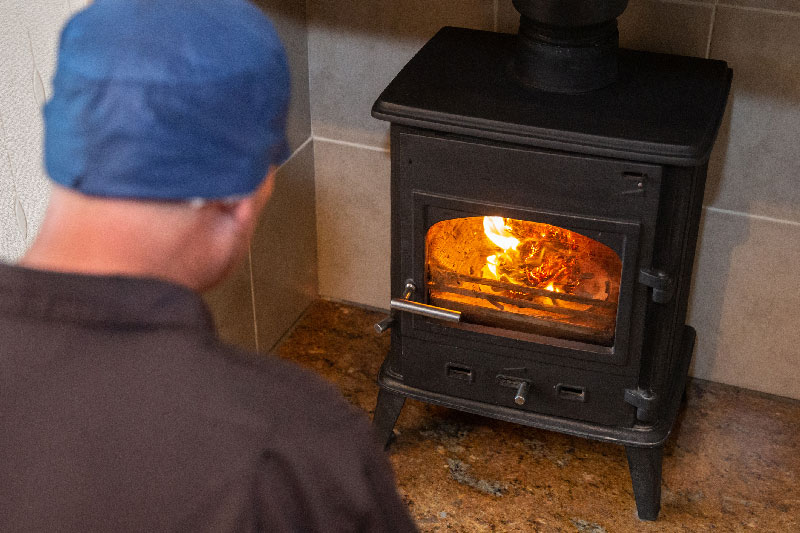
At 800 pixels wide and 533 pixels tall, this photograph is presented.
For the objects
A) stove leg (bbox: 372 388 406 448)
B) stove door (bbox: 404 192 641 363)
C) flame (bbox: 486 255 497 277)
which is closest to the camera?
stove door (bbox: 404 192 641 363)

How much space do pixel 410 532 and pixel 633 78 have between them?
1.11 meters

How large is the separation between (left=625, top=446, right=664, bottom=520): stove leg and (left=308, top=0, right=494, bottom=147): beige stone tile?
886 millimetres

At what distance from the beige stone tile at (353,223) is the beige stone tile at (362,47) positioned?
6 cm

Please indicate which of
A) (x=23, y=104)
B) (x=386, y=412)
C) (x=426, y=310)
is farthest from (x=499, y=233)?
(x=23, y=104)

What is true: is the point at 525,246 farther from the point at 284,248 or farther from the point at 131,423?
the point at 131,423

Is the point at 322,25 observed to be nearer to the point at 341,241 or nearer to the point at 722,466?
the point at 341,241

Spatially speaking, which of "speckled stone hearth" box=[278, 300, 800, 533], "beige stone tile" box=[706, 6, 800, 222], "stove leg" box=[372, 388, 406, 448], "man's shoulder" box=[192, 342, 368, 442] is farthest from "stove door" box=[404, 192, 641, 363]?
"man's shoulder" box=[192, 342, 368, 442]

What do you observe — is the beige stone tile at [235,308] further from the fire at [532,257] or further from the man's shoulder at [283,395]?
the man's shoulder at [283,395]

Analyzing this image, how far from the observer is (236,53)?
31.8 inches

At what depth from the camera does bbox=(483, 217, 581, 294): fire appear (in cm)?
180

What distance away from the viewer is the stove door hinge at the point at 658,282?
1.66 metres

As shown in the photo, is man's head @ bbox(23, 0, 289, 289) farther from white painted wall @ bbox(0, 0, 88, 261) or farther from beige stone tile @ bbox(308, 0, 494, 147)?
beige stone tile @ bbox(308, 0, 494, 147)

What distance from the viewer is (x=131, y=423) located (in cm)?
73

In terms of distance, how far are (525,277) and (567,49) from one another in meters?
0.42
